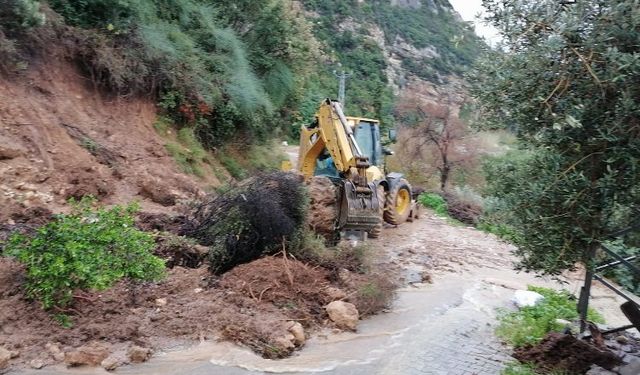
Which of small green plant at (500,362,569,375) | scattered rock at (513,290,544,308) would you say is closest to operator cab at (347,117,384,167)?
scattered rock at (513,290,544,308)

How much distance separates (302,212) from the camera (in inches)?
328

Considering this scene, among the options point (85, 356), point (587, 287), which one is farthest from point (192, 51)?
point (587, 287)

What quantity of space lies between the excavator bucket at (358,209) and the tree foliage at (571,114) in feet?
13.4

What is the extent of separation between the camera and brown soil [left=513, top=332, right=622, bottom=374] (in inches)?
210

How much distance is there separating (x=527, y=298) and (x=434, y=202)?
12.9m

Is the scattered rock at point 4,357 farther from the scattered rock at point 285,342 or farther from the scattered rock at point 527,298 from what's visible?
the scattered rock at point 527,298

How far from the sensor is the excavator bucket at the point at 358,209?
910 cm

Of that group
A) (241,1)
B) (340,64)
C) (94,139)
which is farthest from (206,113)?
(340,64)

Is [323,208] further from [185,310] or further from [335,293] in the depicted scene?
[185,310]

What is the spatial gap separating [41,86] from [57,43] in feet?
4.18

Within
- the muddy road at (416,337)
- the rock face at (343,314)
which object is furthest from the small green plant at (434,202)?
the rock face at (343,314)

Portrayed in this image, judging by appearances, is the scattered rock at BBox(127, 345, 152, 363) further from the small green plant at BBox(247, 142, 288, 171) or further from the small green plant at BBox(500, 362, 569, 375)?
the small green plant at BBox(247, 142, 288, 171)

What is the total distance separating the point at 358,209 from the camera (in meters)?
9.11

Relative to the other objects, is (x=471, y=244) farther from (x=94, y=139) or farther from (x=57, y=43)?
(x=57, y=43)
